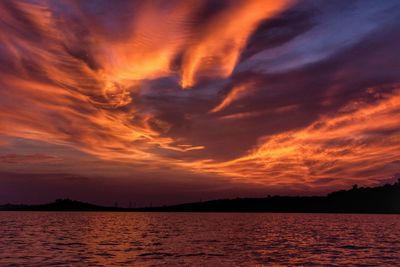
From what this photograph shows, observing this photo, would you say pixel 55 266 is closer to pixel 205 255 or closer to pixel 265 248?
pixel 205 255

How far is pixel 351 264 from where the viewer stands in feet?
154

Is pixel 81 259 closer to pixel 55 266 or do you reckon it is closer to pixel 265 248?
pixel 55 266

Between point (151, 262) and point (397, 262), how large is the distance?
27.2 metres

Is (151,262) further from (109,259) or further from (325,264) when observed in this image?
(325,264)

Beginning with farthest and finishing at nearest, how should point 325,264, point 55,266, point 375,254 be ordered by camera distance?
point 375,254
point 325,264
point 55,266

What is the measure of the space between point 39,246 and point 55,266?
21.8m

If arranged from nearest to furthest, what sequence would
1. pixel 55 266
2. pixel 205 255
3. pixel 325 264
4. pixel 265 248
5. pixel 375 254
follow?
1. pixel 55 266
2. pixel 325 264
3. pixel 205 255
4. pixel 375 254
5. pixel 265 248

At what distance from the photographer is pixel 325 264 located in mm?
46406

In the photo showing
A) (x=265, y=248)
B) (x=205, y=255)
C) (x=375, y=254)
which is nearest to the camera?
(x=205, y=255)

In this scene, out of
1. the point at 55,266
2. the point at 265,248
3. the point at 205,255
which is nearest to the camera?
the point at 55,266

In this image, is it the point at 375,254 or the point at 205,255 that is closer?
the point at 205,255

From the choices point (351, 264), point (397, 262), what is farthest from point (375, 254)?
point (351, 264)

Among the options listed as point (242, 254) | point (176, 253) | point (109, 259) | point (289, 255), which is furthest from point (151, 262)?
point (289, 255)

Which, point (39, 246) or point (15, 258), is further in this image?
point (39, 246)
